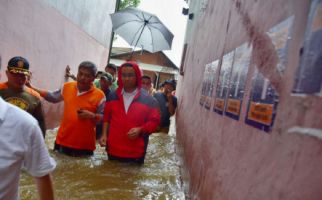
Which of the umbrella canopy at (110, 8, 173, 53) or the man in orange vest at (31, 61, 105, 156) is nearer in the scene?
the man in orange vest at (31, 61, 105, 156)

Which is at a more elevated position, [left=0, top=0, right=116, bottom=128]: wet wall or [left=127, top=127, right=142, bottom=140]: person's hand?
[left=0, top=0, right=116, bottom=128]: wet wall

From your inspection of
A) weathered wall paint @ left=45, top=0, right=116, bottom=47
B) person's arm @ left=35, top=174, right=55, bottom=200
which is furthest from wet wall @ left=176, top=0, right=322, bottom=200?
weathered wall paint @ left=45, top=0, right=116, bottom=47

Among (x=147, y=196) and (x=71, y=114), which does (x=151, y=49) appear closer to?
(x=71, y=114)

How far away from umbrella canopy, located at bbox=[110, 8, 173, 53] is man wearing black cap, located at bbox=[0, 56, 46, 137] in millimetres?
4868

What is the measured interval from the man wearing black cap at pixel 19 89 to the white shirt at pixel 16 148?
1.90 m

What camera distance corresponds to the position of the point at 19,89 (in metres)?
3.23

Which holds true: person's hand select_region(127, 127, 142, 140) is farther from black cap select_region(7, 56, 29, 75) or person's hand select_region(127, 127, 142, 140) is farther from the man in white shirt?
the man in white shirt

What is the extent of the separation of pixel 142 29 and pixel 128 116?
434 cm

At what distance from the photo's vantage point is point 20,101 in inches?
126

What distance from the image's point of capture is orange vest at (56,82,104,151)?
4.19 metres

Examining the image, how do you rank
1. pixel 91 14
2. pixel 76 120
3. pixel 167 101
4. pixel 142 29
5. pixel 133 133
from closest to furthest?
pixel 133 133, pixel 76 120, pixel 167 101, pixel 142 29, pixel 91 14

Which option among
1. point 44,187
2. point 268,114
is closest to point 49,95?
point 44,187

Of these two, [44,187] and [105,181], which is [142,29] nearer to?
[105,181]

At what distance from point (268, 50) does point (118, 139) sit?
8.76 feet
